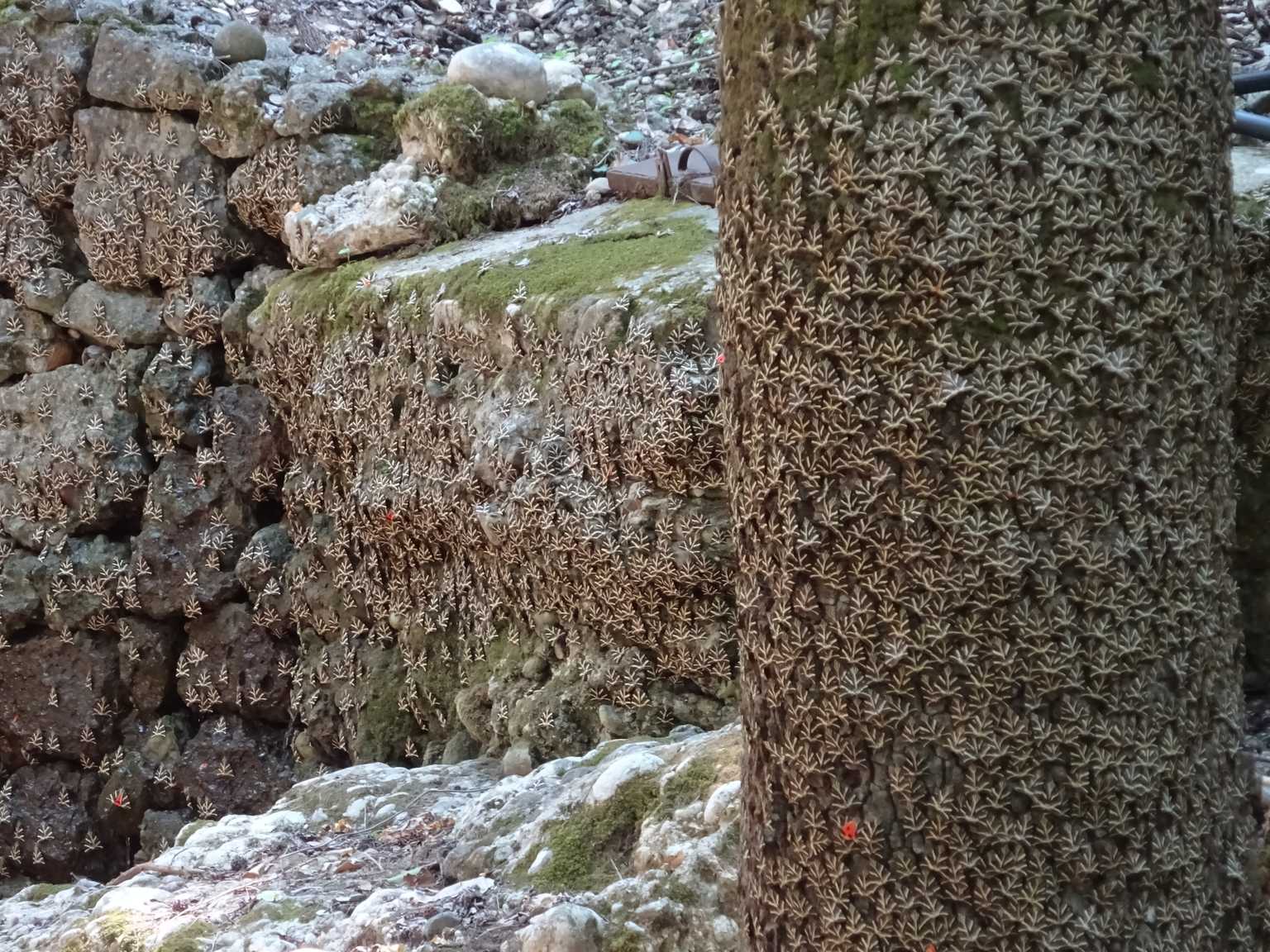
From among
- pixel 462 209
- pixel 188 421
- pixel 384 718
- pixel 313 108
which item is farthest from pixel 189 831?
pixel 313 108

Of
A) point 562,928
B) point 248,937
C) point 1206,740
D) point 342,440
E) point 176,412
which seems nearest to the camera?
point 1206,740

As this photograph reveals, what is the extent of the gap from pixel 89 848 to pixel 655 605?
3.09 metres

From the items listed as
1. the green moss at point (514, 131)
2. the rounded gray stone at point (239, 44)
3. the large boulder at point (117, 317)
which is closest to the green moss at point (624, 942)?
the green moss at point (514, 131)

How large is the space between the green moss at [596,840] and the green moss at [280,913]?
0.47 m

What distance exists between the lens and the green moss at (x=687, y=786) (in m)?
2.17

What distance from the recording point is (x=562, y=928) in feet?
6.32

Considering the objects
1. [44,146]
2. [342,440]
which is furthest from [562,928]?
[44,146]

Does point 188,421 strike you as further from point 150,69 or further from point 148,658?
point 150,69

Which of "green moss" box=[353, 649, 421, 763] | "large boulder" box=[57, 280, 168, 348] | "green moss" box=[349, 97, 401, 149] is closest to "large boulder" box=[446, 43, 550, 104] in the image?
"green moss" box=[349, 97, 401, 149]

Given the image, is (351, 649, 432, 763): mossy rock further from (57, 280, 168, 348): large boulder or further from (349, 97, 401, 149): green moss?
(349, 97, 401, 149): green moss

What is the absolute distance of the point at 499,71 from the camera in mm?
4402

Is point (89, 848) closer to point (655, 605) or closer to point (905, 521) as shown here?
point (655, 605)

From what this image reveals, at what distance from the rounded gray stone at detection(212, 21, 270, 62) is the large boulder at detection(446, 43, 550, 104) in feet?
2.74

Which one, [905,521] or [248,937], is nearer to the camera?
[905,521]
